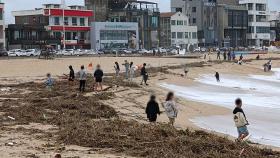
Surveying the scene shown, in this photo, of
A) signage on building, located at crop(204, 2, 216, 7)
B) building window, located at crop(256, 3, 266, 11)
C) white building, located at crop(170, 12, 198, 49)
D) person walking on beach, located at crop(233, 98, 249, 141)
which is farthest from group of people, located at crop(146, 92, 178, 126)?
building window, located at crop(256, 3, 266, 11)

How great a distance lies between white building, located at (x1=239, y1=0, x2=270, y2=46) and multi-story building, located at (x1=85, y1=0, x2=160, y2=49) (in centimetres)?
3589

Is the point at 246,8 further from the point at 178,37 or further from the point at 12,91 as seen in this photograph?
the point at 12,91

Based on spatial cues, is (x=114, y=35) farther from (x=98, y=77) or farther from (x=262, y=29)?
(x=98, y=77)

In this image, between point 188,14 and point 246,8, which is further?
point 246,8

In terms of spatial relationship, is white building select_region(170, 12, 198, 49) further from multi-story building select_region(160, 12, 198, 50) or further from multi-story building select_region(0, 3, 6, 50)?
multi-story building select_region(0, 3, 6, 50)

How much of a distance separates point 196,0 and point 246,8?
685 inches

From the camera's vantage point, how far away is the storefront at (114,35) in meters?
91.4

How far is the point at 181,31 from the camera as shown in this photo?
111250 millimetres

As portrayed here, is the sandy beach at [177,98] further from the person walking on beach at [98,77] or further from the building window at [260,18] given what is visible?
the building window at [260,18]

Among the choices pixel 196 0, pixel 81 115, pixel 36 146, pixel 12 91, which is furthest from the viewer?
pixel 196 0

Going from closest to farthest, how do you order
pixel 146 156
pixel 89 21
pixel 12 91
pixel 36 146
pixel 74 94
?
1. pixel 146 156
2. pixel 36 146
3. pixel 74 94
4. pixel 12 91
5. pixel 89 21

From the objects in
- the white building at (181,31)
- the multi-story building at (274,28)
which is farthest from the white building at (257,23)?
the white building at (181,31)

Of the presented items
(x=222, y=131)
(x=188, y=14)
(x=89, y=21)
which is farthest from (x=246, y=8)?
(x=222, y=131)

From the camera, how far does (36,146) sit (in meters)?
11.9
